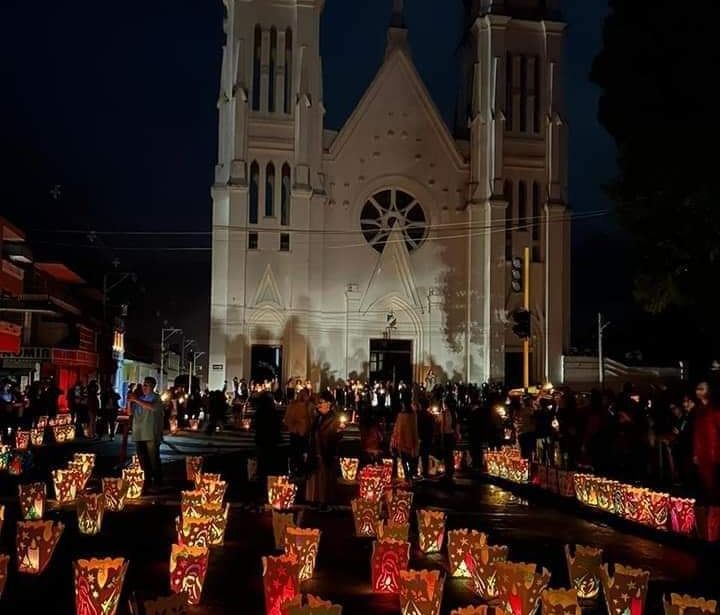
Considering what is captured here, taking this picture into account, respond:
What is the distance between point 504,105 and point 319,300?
42.4 ft

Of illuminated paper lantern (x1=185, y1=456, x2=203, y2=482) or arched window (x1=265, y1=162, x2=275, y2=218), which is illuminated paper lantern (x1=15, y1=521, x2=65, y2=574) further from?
arched window (x1=265, y1=162, x2=275, y2=218)

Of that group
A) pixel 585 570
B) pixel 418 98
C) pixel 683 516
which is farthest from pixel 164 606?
pixel 418 98

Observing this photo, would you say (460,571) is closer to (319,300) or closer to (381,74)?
(319,300)

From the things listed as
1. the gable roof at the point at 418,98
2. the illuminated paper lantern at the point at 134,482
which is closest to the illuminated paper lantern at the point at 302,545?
the illuminated paper lantern at the point at 134,482

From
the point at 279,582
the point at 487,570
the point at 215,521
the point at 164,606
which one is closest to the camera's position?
the point at 164,606

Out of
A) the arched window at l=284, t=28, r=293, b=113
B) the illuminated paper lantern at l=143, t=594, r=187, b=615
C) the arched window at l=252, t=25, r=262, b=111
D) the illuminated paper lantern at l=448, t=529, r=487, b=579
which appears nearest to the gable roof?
the arched window at l=284, t=28, r=293, b=113

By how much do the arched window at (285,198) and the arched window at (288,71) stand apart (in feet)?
9.30

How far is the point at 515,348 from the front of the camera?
144 ft

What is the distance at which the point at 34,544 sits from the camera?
713 centimetres

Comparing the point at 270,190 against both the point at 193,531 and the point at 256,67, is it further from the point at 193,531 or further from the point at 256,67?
the point at 193,531

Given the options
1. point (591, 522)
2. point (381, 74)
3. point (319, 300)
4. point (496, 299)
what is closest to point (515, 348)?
point (496, 299)

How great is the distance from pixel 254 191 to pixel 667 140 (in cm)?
2855

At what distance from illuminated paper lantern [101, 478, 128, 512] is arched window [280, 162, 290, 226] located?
1293 inches

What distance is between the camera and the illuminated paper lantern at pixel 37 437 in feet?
61.2
